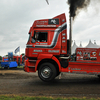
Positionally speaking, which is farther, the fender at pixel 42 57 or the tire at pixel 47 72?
the fender at pixel 42 57

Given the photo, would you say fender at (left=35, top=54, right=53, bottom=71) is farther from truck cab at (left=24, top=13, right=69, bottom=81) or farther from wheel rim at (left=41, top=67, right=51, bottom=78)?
wheel rim at (left=41, top=67, right=51, bottom=78)

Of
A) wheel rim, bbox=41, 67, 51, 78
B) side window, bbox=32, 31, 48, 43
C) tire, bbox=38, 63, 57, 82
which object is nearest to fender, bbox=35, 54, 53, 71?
tire, bbox=38, 63, 57, 82

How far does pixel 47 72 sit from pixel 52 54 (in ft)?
3.28

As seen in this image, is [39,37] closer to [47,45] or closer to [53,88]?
[47,45]

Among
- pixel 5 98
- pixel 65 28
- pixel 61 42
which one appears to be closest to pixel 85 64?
pixel 61 42

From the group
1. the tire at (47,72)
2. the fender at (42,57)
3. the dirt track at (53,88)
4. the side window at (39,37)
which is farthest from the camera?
the side window at (39,37)

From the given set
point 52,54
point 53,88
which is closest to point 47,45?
point 52,54

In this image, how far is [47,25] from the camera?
6.37 m

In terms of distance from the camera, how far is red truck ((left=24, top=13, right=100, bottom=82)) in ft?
19.7

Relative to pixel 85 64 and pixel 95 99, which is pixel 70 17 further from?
pixel 95 99

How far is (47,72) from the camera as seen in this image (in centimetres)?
599

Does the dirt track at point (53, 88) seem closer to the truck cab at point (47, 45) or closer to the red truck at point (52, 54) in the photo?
the red truck at point (52, 54)

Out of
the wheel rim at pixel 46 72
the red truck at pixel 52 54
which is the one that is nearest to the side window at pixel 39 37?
the red truck at pixel 52 54

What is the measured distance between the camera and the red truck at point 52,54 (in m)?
6.00
